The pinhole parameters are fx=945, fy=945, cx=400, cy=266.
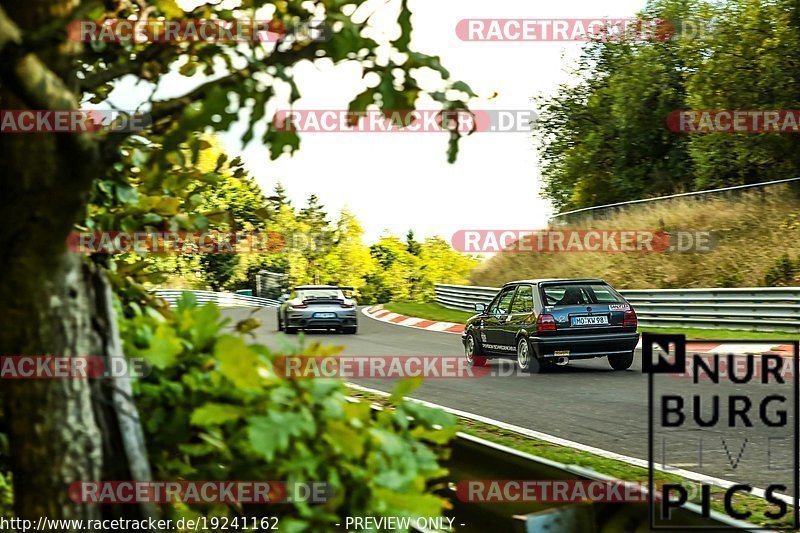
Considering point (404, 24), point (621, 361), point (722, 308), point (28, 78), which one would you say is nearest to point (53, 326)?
point (28, 78)

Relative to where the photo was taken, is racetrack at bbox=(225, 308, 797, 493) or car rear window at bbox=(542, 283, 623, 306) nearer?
racetrack at bbox=(225, 308, 797, 493)

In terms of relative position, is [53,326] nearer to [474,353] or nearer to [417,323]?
[474,353]

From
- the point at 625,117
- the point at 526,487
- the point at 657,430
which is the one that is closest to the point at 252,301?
the point at 625,117

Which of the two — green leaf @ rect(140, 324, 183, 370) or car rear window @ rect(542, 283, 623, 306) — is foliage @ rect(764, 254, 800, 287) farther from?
green leaf @ rect(140, 324, 183, 370)

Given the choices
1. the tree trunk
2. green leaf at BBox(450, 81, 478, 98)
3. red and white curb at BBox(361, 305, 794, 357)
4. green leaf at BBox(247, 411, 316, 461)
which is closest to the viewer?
green leaf at BBox(247, 411, 316, 461)

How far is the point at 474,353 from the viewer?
17391 millimetres

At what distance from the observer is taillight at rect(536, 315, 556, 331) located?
14.9 meters

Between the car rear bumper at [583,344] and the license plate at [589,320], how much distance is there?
0.19 meters

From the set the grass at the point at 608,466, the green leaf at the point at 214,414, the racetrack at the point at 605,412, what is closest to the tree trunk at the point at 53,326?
the green leaf at the point at 214,414

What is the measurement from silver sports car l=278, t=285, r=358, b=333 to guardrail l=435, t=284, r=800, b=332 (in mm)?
7855

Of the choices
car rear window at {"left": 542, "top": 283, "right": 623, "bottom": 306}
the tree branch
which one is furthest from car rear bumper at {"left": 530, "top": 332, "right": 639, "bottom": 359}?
the tree branch

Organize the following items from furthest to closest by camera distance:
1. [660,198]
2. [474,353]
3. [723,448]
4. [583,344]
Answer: [660,198], [474,353], [583,344], [723,448]

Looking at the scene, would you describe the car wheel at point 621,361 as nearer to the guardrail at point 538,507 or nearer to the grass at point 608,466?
the grass at point 608,466

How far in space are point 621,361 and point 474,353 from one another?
118 inches
